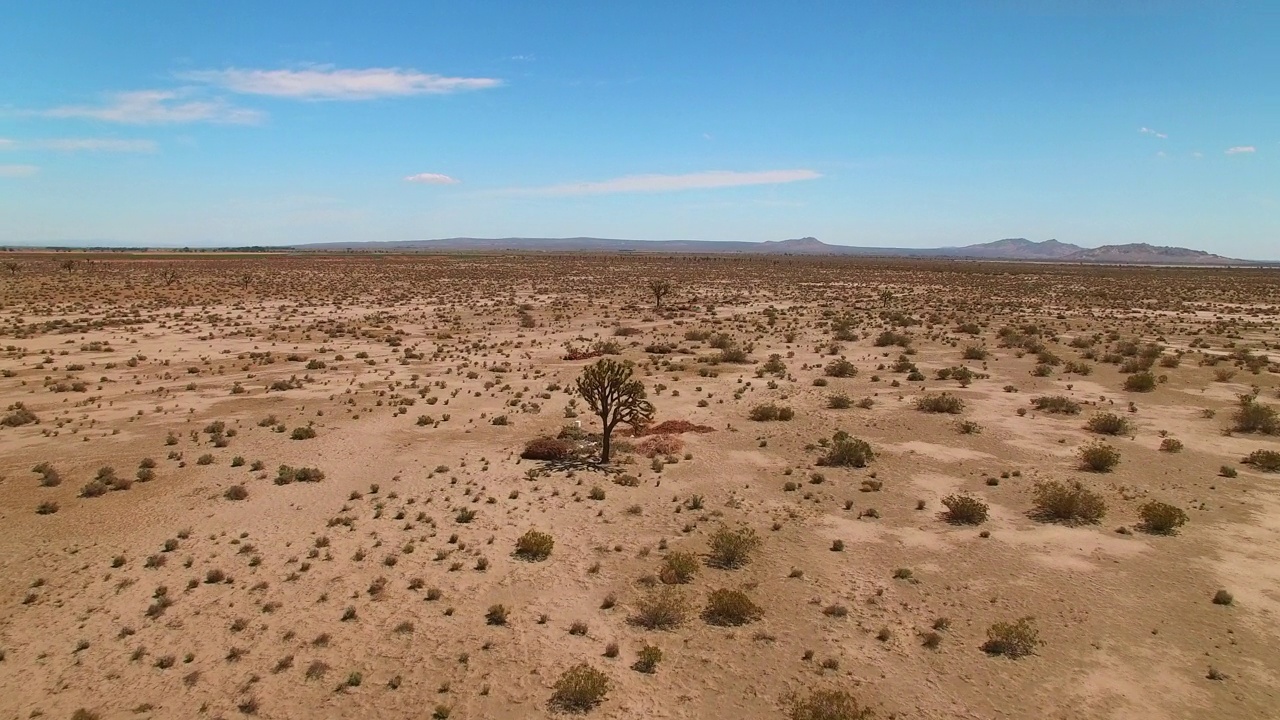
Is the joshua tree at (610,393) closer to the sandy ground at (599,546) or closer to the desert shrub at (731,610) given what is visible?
the sandy ground at (599,546)

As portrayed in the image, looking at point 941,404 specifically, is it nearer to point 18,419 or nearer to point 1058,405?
point 1058,405

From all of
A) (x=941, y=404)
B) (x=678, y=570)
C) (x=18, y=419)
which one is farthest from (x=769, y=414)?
(x=18, y=419)

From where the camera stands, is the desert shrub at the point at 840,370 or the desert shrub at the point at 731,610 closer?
the desert shrub at the point at 731,610

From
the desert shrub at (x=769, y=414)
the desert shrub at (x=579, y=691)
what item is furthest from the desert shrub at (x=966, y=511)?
the desert shrub at (x=579, y=691)

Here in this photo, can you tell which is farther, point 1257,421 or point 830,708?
point 1257,421

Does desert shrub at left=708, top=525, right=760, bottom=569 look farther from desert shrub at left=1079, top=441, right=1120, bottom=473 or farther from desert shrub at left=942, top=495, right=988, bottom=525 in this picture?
desert shrub at left=1079, top=441, right=1120, bottom=473

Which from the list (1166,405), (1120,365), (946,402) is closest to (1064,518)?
(946,402)
